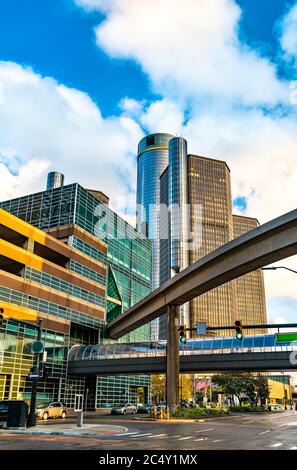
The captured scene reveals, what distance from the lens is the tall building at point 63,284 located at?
5209 centimetres

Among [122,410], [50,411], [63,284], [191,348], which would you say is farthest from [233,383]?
[50,411]

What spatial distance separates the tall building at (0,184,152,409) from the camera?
52.1 metres

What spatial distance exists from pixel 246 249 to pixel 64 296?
3216 centimetres

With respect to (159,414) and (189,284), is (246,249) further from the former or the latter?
(159,414)

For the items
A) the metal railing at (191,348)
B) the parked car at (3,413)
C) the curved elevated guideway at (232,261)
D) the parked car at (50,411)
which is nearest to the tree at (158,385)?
the metal railing at (191,348)

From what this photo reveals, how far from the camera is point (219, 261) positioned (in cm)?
3956

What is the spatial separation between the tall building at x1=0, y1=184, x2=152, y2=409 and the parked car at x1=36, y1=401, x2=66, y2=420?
6758mm

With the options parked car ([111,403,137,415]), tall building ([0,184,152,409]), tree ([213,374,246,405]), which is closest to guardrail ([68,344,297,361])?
tall building ([0,184,152,409])

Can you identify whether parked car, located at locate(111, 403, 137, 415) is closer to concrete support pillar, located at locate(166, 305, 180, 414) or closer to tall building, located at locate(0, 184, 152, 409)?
tall building, located at locate(0, 184, 152, 409)

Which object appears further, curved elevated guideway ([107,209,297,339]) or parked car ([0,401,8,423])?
curved elevated guideway ([107,209,297,339])

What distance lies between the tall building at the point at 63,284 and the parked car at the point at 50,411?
676 centimetres

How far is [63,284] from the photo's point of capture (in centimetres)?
6159

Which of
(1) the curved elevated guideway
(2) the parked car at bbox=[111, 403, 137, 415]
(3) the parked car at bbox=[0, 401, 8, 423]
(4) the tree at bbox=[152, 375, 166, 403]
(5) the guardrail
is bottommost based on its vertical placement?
(2) the parked car at bbox=[111, 403, 137, 415]
